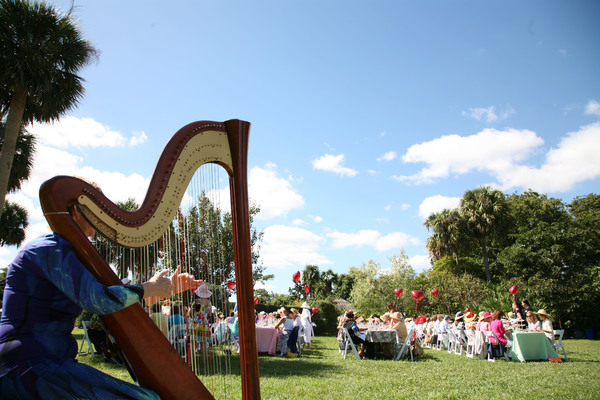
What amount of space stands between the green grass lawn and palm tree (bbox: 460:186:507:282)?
2538 cm

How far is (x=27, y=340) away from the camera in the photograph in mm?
1648

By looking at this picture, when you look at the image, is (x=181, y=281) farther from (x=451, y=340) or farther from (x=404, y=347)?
(x=451, y=340)

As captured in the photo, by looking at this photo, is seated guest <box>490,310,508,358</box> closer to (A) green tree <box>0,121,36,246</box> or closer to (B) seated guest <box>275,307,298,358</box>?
(B) seated guest <box>275,307,298,358</box>

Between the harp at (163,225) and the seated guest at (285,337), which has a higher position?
the harp at (163,225)

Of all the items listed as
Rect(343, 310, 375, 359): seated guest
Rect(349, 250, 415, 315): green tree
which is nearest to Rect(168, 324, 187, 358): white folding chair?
Rect(343, 310, 375, 359): seated guest

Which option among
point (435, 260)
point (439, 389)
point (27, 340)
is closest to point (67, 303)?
point (27, 340)

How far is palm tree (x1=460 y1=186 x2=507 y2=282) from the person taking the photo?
33.4m

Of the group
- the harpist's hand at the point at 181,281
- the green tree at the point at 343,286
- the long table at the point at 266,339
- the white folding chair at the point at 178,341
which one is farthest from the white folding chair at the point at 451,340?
the green tree at the point at 343,286

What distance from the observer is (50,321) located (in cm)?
172

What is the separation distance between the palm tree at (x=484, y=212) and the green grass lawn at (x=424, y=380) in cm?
2538

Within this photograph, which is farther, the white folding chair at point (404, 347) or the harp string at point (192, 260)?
the white folding chair at point (404, 347)

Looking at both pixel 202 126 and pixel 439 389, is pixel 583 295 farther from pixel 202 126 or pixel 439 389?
pixel 202 126

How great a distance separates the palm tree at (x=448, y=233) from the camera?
3500 cm

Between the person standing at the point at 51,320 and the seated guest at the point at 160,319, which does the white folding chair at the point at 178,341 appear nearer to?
the seated guest at the point at 160,319
